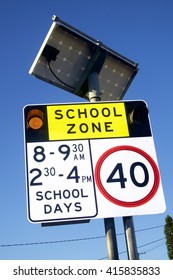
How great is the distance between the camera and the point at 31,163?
2.92 m

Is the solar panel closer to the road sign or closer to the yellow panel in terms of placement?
the yellow panel

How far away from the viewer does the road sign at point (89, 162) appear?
279 centimetres

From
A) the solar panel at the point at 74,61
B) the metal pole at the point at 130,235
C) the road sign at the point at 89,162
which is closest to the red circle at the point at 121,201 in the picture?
the road sign at the point at 89,162

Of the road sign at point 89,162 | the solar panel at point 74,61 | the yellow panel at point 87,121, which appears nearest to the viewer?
the road sign at point 89,162

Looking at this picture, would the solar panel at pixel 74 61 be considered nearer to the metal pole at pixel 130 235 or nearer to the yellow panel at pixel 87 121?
the yellow panel at pixel 87 121

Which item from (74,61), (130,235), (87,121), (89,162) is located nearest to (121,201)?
(130,235)

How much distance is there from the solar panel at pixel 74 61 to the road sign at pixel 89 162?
83 centimetres

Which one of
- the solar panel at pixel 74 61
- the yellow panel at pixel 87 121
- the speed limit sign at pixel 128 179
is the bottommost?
the speed limit sign at pixel 128 179

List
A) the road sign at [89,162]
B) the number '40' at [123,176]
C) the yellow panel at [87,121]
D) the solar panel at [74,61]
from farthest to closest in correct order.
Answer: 1. the solar panel at [74,61]
2. the yellow panel at [87,121]
3. the number '40' at [123,176]
4. the road sign at [89,162]

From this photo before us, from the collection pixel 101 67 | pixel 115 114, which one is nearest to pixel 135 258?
pixel 115 114

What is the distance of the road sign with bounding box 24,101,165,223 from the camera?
279cm

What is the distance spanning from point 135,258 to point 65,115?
1.40m

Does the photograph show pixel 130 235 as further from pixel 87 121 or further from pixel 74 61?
pixel 74 61

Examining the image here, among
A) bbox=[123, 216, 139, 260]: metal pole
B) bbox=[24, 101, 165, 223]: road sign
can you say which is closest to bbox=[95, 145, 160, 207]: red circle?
bbox=[24, 101, 165, 223]: road sign
